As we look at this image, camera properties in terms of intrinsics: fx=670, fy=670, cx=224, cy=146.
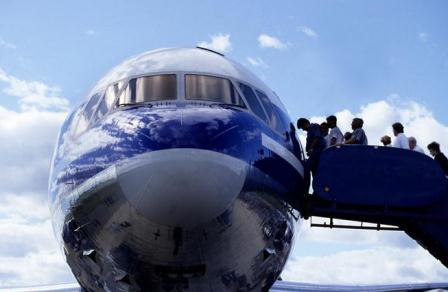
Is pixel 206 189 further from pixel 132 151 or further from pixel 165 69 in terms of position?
pixel 165 69

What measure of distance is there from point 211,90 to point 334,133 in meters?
4.98

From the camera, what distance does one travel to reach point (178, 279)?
7582mm

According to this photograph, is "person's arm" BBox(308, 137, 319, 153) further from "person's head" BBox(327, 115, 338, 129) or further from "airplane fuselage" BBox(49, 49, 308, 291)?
"airplane fuselage" BBox(49, 49, 308, 291)

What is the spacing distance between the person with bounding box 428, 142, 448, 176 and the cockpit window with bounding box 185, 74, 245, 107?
5.80 meters

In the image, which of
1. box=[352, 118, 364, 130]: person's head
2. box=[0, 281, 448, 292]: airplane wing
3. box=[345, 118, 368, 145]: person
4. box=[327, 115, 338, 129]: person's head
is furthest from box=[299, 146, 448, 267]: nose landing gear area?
box=[0, 281, 448, 292]: airplane wing

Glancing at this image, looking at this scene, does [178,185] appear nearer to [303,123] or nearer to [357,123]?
[303,123]

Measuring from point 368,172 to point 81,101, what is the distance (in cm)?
471

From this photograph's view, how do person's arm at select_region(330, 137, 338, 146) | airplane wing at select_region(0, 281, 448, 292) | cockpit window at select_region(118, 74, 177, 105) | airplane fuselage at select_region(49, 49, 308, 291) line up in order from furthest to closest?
airplane wing at select_region(0, 281, 448, 292)
person's arm at select_region(330, 137, 338, 146)
cockpit window at select_region(118, 74, 177, 105)
airplane fuselage at select_region(49, 49, 308, 291)

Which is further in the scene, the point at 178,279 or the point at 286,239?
the point at 286,239

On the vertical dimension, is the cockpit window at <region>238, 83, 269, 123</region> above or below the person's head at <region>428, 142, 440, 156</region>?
above

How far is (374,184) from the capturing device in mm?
10930

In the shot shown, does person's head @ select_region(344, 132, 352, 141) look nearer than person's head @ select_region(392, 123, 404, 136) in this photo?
Yes

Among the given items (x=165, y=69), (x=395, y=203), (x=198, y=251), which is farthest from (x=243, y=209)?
(x=395, y=203)

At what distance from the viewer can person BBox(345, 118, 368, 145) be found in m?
12.6
